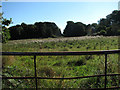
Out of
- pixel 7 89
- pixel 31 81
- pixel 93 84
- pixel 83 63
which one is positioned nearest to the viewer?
pixel 7 89

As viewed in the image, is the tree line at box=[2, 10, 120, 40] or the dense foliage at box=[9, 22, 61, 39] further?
the dense foliage at box=[9, 22, 61, 39]

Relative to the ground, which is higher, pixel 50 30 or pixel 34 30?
pixel 50 30

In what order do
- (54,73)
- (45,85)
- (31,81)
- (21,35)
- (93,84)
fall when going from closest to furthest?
(45,85) < (31,81) < (93,84) < (54,73) < (21,35)

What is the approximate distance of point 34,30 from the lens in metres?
50.2

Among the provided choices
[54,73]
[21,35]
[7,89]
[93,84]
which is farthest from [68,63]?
[21,35]

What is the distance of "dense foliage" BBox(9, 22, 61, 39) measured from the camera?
44.6m

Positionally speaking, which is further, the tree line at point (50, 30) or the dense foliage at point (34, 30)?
the dense foliage at point (34, 30)

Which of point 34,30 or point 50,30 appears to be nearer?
point 34,30

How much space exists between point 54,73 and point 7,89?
1.81 m

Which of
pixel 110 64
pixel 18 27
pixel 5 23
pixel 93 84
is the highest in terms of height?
pixel 18 27

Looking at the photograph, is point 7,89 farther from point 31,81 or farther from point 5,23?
point 5,23

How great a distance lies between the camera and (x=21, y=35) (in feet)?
152

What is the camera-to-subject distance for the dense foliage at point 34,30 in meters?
44.6

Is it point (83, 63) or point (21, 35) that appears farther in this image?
point (21, 35)
